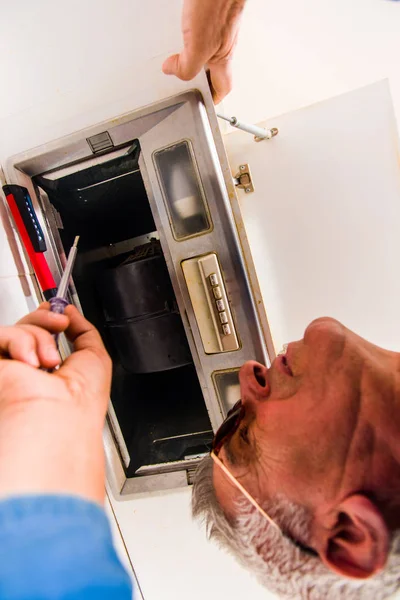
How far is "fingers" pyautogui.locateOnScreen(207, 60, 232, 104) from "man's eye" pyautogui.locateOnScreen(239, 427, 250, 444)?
0.75 metres

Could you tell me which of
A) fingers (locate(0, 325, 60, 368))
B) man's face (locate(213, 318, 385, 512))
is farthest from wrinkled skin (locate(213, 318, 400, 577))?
fingers (locate(0, 325, 60, 368))

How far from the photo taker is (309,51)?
1.15 metres

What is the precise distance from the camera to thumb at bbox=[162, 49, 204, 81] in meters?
0.62

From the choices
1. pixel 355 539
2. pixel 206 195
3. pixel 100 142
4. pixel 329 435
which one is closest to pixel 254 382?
pixel 329 435

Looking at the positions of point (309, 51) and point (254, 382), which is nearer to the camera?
point (254, 382)

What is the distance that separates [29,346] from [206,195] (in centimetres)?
47

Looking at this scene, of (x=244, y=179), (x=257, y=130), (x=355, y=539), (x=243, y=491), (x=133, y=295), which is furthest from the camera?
(x=244, y=179)

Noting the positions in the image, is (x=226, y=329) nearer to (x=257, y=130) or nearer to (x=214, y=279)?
(x=214, y=279)

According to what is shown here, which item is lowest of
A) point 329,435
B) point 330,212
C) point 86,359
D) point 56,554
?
point 329,435

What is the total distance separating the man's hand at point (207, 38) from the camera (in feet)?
1.79

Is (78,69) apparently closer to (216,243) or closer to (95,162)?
(95,162)

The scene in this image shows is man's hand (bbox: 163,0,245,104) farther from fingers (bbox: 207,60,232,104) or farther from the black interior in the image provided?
the black interior

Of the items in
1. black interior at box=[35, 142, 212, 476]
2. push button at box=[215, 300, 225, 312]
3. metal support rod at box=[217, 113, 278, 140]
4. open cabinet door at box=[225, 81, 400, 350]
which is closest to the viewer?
push button at box=[215, 300, 225, 312]

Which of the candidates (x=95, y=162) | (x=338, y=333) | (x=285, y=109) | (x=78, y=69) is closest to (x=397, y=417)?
(x=338, y=333)
